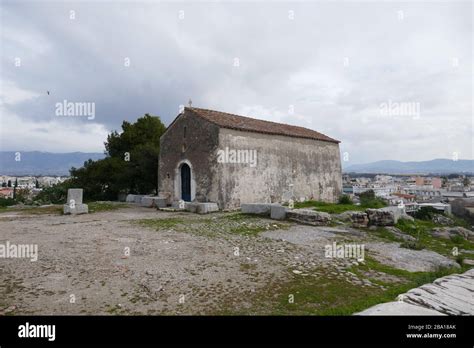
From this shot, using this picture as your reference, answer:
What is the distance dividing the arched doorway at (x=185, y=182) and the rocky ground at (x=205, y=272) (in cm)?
807

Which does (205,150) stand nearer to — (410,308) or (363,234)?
(363,234)

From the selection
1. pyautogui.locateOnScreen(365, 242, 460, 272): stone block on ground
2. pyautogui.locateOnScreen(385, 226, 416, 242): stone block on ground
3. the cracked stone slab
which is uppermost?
the cracked stone slab

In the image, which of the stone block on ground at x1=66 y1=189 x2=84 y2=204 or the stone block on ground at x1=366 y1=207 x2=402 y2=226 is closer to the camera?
the stone block on ground at x1=366 y1=207 x2=402 y2=226

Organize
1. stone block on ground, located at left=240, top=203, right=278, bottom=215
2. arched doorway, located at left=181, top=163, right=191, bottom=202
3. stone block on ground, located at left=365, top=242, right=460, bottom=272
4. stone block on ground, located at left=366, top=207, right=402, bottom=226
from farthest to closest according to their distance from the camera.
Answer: arched doorway, located at left=181, top=163, right=191, bottom=202
stone block on ground, located at left=240, top=203, right=278, bottom=215
stone block on ground, located at left=366, top=207, right=402, bottom=226
stone block on ground, located at left=365, top=242, right=460, bottom=272

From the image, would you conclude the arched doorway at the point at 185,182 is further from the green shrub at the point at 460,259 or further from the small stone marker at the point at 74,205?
the green shrub at the point at 460,259

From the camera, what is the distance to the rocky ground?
476 cm

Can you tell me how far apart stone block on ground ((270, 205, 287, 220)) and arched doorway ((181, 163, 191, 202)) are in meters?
6.96

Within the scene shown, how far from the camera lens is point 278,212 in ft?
44.1

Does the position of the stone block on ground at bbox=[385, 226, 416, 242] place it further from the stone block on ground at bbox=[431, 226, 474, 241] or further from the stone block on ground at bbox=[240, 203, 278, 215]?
the stone block on ground at bbox=[240, 203, 278, 215]

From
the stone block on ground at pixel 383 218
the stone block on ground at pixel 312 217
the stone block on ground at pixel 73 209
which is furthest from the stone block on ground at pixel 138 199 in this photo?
the stone block on ground at pixel 383 218

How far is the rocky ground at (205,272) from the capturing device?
187 inches

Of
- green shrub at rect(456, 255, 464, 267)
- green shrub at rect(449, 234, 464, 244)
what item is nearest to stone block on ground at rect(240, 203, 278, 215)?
green shrub at rect(449, 234, 464, 244)

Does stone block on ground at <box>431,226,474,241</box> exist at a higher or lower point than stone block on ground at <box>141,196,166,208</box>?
lower
